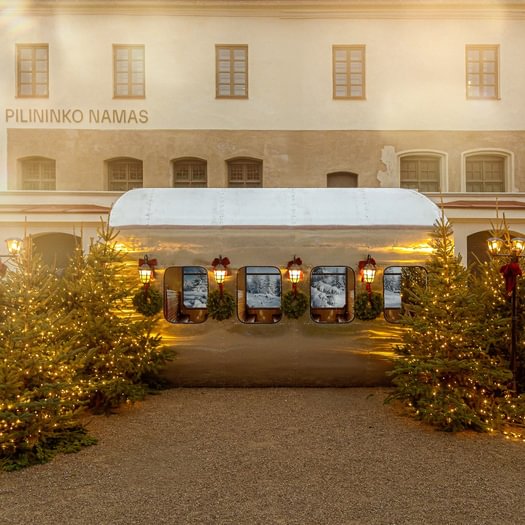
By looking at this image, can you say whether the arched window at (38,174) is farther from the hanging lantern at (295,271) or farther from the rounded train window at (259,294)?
the hanging lantern at (295,271)

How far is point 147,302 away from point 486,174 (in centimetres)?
1401

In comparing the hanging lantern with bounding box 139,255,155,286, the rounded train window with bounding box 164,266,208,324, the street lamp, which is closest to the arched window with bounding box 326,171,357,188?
the rounded train window with bounding box 164,266,208,324

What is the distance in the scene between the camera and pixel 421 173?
18500 millimetres

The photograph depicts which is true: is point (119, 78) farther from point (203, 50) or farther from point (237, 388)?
point (237, 388)

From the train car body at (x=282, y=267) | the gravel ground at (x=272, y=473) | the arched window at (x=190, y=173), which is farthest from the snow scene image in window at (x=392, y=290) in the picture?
the arched window at (x=190, y=173)

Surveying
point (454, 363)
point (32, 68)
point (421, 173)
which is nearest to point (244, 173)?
point (421, 173)

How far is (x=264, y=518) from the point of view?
505cm

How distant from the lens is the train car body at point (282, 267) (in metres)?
9.92

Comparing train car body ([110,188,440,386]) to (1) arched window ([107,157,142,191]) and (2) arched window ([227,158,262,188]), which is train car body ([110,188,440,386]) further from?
(1) arched window ([107,157,142,191])

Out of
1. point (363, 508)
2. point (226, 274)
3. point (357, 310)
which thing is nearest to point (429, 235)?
point (357, 310)

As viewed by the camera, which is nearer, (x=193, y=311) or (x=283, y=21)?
(x=193, y=311)

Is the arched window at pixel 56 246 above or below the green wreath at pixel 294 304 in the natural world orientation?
above

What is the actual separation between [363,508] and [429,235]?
237 inches

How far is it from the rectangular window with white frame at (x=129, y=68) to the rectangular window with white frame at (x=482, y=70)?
11.5 m
